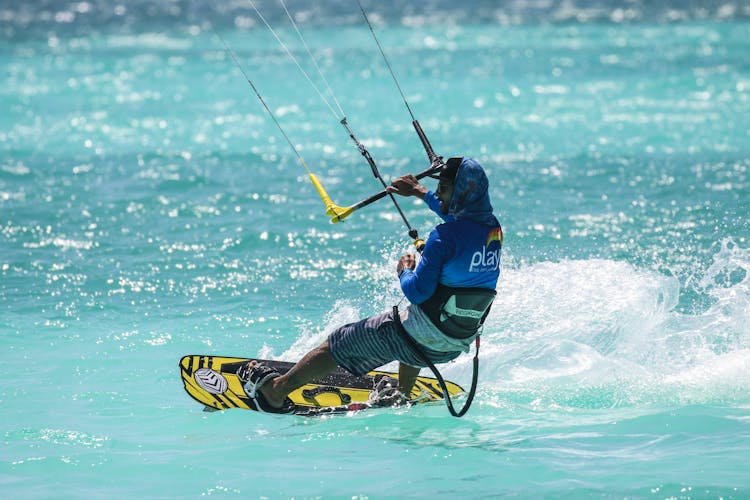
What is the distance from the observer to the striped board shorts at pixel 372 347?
6.63 metres

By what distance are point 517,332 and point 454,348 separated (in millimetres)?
2085

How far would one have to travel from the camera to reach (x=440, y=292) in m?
6.38

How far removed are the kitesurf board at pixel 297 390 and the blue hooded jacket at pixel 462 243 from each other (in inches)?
55.6

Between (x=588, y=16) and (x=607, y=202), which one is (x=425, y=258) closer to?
(x=607, y=202)

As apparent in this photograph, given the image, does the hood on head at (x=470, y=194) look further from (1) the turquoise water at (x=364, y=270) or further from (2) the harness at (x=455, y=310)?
(1) the turquoise water at (x=364, y=270)

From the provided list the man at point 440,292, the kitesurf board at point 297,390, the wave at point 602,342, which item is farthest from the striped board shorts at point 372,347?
the wave at point 602,342

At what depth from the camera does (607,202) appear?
1291 cm

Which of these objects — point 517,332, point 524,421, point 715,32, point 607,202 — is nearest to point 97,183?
point 607,202

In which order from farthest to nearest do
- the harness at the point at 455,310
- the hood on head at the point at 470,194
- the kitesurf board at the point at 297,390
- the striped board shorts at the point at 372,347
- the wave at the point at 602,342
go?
the wave at the point at 602,342 → the kitesurf board at the point at 297,390 → the striped board shorts at the point at 372,347 → the harness at the point at 455,310 → the hood on head at the point at 470,194

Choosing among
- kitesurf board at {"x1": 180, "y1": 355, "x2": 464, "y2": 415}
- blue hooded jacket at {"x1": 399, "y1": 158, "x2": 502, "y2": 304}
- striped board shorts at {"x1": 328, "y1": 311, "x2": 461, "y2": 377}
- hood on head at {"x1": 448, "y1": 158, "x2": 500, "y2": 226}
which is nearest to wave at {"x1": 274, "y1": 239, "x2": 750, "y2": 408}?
kitesurf board at {"x1": 180, "y1": 355, "x2": 464, "y2": 415}

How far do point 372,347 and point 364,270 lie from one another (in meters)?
4.09

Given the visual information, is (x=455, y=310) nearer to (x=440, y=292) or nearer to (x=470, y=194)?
(x=440, y=292)

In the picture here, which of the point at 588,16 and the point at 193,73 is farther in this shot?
the point at 588,16

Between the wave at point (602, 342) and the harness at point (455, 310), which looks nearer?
the harness at point (455, 310)
